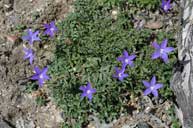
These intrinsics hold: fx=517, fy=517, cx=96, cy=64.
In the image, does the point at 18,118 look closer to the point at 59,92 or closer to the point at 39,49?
the point at 59,92

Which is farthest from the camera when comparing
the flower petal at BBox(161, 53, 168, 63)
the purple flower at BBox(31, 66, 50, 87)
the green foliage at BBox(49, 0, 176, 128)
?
the green foliage at BBox(49, 0, 176, 128)

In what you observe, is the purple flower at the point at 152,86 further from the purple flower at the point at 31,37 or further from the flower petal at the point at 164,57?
the purple flower at the point at 31,37

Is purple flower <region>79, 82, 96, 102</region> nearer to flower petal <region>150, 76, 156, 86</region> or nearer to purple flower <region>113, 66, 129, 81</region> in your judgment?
purple flower <region>113, 66, 129, 81</region>

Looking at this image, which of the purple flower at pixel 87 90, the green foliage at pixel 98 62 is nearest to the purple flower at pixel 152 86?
the green foliage at pixel 98 62

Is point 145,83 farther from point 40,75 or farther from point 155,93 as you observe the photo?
point 40,75

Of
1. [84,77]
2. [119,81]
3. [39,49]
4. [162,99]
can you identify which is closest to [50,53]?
[39,49]

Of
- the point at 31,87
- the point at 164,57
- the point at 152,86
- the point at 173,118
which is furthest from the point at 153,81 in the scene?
the point at 31,87

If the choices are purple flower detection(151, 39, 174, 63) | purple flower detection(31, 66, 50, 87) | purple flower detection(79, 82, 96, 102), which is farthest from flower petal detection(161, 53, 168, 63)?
purple flower detection(31, 66, 50, 87)

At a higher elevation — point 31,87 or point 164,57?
point 164,57

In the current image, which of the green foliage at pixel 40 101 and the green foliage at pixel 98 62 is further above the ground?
the green foliage at pixel 98 62
